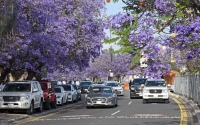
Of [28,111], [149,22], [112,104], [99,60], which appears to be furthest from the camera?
[99,60]

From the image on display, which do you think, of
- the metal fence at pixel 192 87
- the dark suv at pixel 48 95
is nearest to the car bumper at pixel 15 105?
the dark suv at pixel 48 95

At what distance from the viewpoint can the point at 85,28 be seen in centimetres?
3894

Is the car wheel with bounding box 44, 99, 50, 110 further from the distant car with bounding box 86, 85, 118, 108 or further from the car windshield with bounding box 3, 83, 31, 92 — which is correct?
the car windshield with bounding box 3, 83, 31, 92

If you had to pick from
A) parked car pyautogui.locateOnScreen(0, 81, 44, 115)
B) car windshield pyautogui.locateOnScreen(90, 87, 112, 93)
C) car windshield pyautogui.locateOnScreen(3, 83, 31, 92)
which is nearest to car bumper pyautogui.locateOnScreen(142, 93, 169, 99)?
car windshield pyautogui.locateOnScreen(90, 87, 112, 93)

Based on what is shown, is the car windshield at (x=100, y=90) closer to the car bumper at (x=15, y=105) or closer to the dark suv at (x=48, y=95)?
the dark suv at (x=48, y=95)

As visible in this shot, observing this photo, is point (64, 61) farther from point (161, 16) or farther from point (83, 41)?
point (161, 16)

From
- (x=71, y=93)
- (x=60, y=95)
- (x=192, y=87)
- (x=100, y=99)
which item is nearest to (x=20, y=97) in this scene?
(x=100, y=99)

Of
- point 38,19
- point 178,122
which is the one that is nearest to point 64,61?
point 38,19

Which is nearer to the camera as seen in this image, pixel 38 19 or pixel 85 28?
pixel 38 19

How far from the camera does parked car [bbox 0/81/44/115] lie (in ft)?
85.9

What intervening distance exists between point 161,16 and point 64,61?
2787cm

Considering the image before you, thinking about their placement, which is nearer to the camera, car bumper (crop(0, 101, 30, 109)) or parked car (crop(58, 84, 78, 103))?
car bumper (crop(0, 101, 30, 109))

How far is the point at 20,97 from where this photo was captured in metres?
26.2

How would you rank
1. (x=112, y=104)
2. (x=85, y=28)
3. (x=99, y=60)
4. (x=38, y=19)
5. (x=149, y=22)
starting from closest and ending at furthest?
(x=149, y=22) → (x=112, y=104) → (x=38, y=19) → (x=85, y=28) → (x=99, y=60)
